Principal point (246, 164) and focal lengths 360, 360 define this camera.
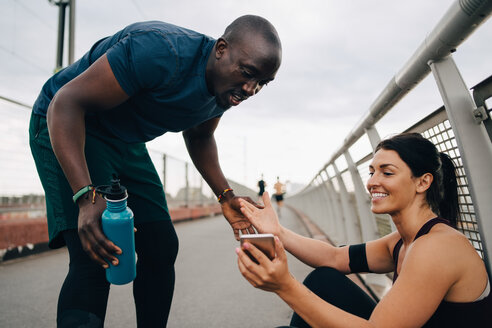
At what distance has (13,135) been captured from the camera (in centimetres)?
529

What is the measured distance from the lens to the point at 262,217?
1.82m

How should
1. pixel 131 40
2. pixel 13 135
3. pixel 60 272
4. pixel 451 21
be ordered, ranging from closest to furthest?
pixel 451 21, pixel 131 40, pixel 60 272, pixel 13 135

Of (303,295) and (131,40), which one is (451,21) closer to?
(303,295)

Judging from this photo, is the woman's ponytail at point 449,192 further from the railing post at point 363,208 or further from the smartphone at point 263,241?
the railing post at point 363,208

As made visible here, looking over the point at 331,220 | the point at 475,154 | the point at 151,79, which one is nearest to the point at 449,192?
the point at 475,154

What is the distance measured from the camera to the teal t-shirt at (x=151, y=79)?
54.2 inches

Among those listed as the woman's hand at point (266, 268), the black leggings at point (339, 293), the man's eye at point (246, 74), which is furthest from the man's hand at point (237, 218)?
the woman's hand at point (266, 268)

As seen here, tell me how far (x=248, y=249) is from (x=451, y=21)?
40.5 inches

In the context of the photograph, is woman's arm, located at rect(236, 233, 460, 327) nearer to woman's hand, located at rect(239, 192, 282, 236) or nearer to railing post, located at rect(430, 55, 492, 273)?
railing post, located at rect(430, 55, 492, 273)

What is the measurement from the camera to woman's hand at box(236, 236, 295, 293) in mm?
1113

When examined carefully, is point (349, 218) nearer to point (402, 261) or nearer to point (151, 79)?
point (402, 261)

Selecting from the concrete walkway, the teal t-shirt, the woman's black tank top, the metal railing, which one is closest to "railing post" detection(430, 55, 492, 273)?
the metal railing

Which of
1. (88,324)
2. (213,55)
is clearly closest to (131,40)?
(213,55)

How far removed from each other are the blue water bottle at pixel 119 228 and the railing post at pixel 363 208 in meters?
2.53
